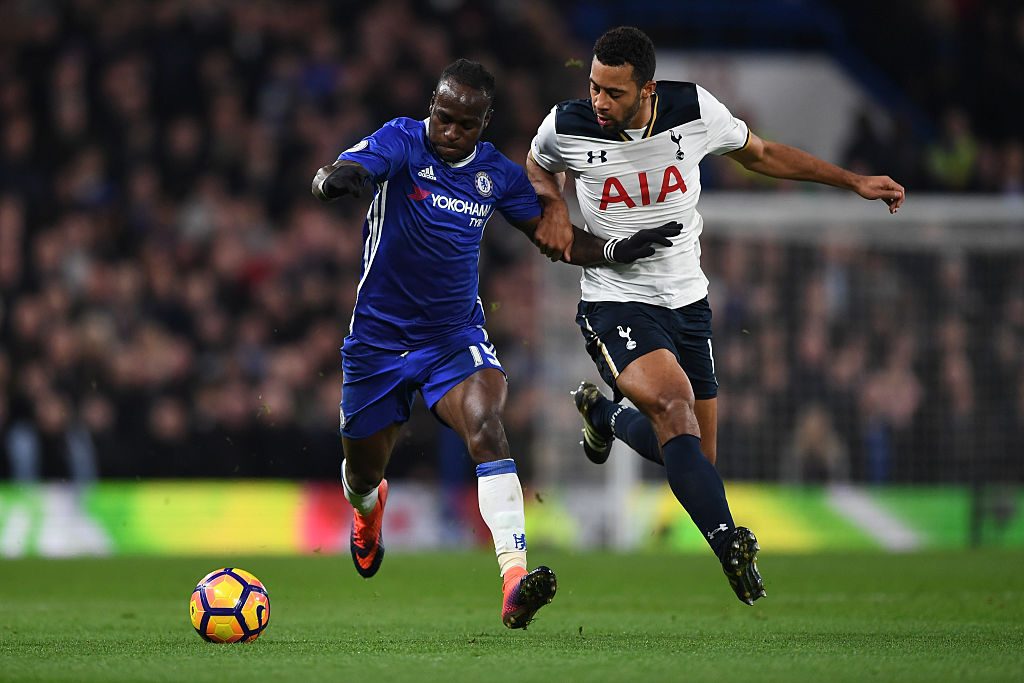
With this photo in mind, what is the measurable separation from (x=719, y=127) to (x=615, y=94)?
662mm

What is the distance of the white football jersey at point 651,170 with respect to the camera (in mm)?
7551

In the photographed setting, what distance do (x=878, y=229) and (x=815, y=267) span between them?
0.74 m

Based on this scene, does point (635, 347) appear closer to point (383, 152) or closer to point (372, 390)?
point (372, 390)

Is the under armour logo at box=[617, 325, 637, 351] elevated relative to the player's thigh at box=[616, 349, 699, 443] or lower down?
elevated

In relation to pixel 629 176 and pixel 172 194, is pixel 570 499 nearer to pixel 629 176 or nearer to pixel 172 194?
pixel 172 194

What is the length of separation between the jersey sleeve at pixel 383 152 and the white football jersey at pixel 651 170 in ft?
2.93

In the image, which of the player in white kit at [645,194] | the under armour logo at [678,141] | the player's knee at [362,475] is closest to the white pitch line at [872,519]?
the player in white kit at [645,194]

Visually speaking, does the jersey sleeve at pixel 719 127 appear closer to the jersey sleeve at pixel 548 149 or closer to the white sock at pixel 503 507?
the jersey sleeve at pixel 548 149

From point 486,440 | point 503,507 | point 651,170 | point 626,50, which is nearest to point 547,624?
point 503,507

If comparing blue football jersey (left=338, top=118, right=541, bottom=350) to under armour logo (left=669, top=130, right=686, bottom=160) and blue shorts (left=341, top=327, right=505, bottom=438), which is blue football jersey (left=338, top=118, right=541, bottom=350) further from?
under armour logo (left=669, top=130, right=686, bottom=160)

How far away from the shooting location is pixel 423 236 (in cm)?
729

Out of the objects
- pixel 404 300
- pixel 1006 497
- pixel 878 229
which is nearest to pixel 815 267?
pixel 878 229

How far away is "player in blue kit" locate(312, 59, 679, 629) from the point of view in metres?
6.92

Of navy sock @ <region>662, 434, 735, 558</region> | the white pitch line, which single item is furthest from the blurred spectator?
navy sock @ <region>662, 434, 735, 558</region>
